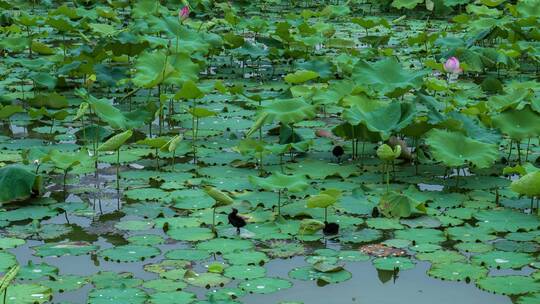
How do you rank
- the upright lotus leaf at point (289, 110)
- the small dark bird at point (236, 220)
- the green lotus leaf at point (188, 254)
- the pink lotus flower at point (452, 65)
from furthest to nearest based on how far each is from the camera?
the pink lotus flower at point (452, 65) < the upright lotus leaf at point (289, 110) < the small dark bird at point (236, 220) < the green lotus leaf at point (188, 254)

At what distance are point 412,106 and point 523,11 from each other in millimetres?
3098

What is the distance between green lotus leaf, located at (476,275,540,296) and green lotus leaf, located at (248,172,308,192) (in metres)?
0.72

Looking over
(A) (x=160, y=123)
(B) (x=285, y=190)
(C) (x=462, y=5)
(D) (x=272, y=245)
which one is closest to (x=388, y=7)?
(C) (x=462, y=5)

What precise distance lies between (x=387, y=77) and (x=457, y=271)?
4.63 ft

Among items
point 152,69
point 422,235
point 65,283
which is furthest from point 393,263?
point 152,69

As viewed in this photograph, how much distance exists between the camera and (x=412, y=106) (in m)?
3.80

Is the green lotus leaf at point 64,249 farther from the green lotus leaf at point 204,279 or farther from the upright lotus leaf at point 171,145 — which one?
the upright lotus leaf at point 171,145

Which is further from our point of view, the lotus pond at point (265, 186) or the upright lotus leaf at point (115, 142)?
the upright lotus leaf at point (115, 142)

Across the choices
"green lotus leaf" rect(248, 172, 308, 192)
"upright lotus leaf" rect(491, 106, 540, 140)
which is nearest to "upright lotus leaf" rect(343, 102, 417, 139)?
"upright lotus leaf" rect(491, 106, 540, 140)

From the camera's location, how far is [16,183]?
344cm

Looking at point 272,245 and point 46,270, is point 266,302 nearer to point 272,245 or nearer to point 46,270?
point 272,245

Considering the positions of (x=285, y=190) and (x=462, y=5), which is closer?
(x=285, y=190)

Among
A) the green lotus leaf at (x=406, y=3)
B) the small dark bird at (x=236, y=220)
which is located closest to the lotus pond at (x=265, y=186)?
the small dark bird at (x=236, y=220)

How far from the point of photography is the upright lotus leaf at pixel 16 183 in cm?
342
